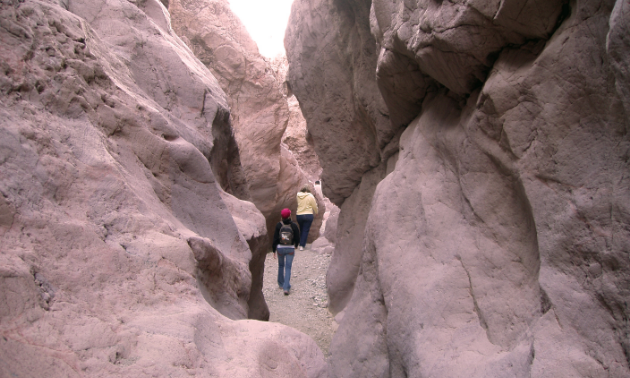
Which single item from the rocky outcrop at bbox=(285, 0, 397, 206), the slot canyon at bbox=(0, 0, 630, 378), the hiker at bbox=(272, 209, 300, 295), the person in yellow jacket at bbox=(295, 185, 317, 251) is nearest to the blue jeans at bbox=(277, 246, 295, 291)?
the hiker at bbox=(272, 209, 300, 295)

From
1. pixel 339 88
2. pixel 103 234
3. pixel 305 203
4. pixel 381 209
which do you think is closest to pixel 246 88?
pixel 305 203

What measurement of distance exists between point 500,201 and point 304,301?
13.9ft

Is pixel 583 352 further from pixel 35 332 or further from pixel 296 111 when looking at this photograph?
pixel 296 111

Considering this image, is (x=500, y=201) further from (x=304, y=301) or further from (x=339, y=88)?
(x=304, y=301)

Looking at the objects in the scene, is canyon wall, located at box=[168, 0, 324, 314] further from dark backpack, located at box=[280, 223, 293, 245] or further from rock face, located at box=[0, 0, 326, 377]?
rock face, located at box=[0, 0, 326, 377]

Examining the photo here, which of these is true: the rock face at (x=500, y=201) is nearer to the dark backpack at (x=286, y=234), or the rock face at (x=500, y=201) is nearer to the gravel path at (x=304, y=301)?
the gravel path at (x=304, y=301)

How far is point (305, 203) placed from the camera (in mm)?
8328

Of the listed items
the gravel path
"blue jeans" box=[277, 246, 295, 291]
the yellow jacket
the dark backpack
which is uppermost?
the yellow jacket

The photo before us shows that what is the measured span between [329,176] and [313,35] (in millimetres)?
2174

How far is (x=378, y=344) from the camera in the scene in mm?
2971

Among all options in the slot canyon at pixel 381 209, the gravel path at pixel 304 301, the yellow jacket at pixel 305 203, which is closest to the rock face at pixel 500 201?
the slot canyon at pixel 381 209

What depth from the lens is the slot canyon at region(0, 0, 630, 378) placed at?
1.48 m

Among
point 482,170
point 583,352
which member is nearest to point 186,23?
point 482,170

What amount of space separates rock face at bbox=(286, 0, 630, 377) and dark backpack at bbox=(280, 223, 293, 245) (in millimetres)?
2197
